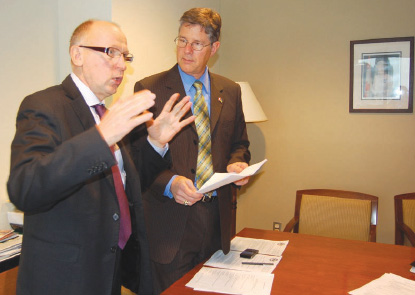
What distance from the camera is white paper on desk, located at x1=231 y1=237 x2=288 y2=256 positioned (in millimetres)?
1907

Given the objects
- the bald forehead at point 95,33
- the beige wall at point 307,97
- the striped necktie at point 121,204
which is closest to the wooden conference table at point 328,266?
the striped necktie at point 121,204

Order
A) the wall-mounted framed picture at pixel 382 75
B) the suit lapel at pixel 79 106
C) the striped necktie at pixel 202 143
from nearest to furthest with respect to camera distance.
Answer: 1. the suit lapel at pixel 79 106
2. the striped necktie at pixel 202 143
3. the wall-mounted framed picture at pixel 382 75

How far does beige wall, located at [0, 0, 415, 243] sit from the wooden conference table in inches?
71.6

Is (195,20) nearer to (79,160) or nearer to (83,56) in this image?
(83,56)

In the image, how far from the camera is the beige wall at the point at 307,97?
362 cm

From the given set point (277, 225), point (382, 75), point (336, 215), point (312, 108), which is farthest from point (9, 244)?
point (382, 75)

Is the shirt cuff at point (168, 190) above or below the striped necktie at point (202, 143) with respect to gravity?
below

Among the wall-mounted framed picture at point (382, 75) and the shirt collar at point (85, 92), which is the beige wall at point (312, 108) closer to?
the wall-mounted framed picture at point (382, 75)

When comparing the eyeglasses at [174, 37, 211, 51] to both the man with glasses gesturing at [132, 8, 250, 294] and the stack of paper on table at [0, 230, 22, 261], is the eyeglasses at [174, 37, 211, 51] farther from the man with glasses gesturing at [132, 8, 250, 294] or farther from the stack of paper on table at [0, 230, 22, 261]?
the stack of paper on table at [0, 230, 22, 261]

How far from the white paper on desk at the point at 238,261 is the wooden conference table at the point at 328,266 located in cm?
4

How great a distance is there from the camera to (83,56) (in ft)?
4.94

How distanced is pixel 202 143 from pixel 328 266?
0.88 meters

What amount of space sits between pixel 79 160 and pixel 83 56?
0.56m

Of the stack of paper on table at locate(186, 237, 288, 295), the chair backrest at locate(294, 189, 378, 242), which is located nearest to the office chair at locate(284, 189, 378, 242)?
the chair backrest at locate(294, 189, 378, 242)
